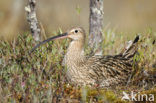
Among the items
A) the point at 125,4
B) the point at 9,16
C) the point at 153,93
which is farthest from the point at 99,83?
the point at 125,4

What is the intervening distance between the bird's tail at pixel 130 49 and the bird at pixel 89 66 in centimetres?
3

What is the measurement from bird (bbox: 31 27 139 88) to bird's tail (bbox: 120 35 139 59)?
0.11 feet

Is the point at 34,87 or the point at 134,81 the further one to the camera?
the point at 134,81

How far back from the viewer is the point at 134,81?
21.3 ft

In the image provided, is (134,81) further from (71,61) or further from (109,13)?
(109,13)

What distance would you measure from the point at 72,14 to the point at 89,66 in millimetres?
8329

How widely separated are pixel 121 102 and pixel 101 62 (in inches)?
54.6

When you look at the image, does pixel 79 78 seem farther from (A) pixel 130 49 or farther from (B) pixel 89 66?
(A) pixel 130 49

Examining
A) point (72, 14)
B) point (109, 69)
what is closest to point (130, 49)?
point (109, 69)

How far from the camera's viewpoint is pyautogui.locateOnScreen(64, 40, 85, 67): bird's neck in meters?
6.51

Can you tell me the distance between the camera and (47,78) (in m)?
5.99

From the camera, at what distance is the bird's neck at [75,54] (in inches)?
256

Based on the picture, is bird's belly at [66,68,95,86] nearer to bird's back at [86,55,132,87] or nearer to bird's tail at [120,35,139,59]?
bird's back at [86,55,132,87]

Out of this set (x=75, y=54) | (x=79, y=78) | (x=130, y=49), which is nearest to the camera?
(x=79, y=78)
